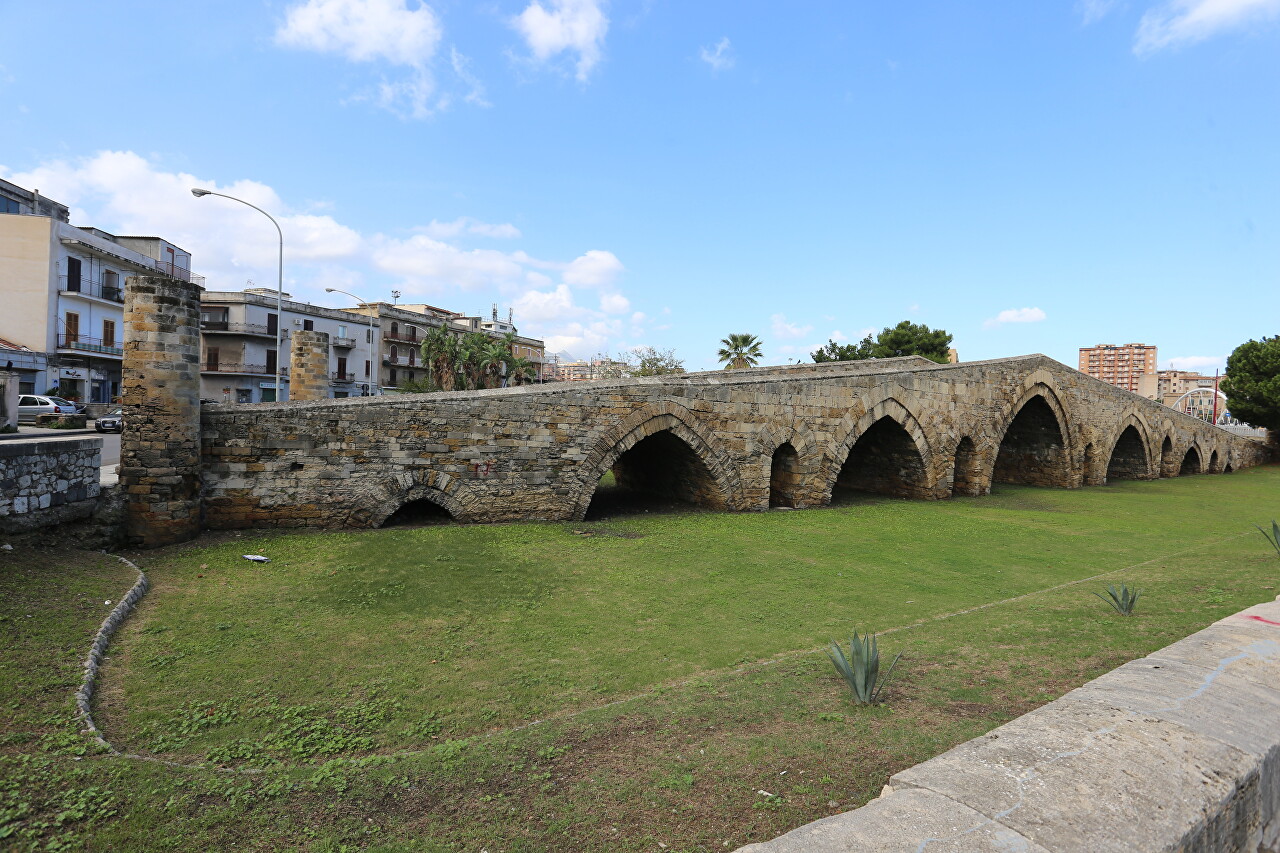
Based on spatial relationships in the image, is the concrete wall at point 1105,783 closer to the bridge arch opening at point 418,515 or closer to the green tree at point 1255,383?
the bridge arch opening at point 418,515

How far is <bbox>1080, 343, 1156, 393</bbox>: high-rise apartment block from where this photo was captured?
494 ft

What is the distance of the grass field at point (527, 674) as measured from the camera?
3.55 meters

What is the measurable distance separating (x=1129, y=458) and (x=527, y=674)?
30.9 meters

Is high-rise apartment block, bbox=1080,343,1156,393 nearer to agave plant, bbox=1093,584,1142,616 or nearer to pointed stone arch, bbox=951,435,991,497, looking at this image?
pointed stone arch, bbox=951,435,991,497

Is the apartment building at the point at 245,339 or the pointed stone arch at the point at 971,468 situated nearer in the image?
the pointed stone arch at the point at 971,468

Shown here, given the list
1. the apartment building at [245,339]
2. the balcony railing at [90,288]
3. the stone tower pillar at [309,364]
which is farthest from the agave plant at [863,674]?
the apartment building at [245,339]

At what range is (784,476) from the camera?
1568 cm

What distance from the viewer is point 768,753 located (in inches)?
160

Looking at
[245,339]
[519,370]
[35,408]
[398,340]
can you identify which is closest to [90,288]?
[245,339]

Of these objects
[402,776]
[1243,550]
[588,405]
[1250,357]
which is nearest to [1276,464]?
[1250,357]

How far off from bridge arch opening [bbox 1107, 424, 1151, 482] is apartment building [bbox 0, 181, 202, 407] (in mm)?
42748

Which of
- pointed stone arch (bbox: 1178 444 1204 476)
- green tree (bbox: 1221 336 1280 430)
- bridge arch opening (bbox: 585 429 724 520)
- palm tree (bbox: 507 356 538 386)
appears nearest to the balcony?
palm tree (bbox: 507 356 538 386)

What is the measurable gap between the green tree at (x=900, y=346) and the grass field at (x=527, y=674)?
3507 cm

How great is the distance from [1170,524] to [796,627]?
1213 cm
